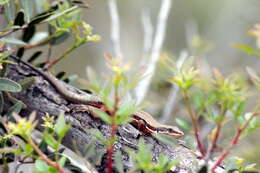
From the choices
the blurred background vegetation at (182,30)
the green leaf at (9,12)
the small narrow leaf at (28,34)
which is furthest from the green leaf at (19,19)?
the blurred background vegetation at (182,30)

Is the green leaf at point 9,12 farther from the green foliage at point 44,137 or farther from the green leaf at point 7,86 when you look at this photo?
the green foliage at point 44,137

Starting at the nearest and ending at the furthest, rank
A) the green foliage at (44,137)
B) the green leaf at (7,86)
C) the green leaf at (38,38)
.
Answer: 1. the green foliage at (44,137)
2. the green leaf at (7,86)
3. the green leaf at (38,38)

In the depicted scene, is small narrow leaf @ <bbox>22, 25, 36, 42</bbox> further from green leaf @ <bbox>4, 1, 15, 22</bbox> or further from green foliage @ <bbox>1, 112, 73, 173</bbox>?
green foliage @ <bbox>1, 112, 73, 173</bbox>

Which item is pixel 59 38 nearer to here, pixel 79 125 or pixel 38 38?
pixel 38 38

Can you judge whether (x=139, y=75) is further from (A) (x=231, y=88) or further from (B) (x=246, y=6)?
(B) (x=246, y=6)

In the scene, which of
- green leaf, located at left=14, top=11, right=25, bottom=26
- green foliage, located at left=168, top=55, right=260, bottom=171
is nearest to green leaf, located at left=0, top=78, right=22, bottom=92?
green leaf, located at left=14, top=11, right=25, bottom=26
